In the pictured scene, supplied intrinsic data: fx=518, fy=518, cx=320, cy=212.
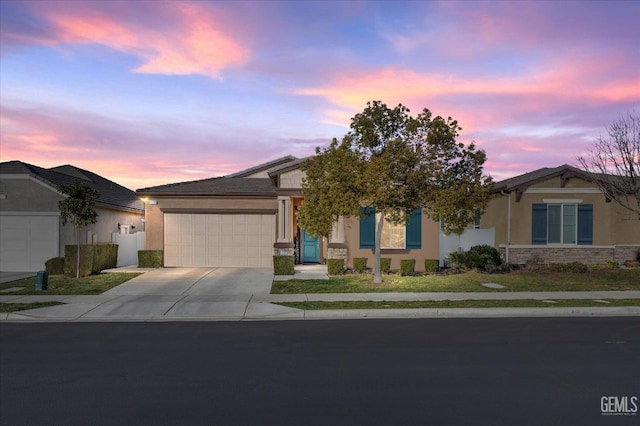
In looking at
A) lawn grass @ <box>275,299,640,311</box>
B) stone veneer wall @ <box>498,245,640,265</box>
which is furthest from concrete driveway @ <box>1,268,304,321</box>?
stone veneer wall @ <box>498,245,640,265</box>

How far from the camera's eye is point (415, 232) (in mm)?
22969

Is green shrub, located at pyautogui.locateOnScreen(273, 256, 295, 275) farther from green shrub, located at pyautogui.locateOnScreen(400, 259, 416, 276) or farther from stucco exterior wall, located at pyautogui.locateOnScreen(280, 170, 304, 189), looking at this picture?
green shrub, located at pyautogui.locateOnScreen(400, 259, 416, 276)

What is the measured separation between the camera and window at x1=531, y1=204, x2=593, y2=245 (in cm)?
2525

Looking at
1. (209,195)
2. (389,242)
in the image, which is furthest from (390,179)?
(209,195)

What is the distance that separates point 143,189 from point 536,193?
1883 centimetres

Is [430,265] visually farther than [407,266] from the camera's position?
Yes

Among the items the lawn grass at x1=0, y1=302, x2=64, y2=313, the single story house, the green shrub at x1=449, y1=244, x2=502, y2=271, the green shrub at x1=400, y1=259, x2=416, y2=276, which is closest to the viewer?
the lawn grass at x1=0, y1=302, x2=64, y2=313

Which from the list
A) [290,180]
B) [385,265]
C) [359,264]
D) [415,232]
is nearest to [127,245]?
[290,180]

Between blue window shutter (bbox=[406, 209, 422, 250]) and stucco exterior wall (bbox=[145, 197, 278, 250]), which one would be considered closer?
blue window shutter (bbox=[406, 209, 422, 250])

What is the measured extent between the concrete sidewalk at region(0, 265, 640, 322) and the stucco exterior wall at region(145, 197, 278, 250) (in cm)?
456

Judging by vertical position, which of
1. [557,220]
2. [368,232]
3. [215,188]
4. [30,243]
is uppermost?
[215,188]

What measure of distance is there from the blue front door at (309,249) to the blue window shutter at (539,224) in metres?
10.5

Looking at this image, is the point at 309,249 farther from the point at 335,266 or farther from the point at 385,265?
the point at 385,265

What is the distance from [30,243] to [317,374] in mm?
19421
